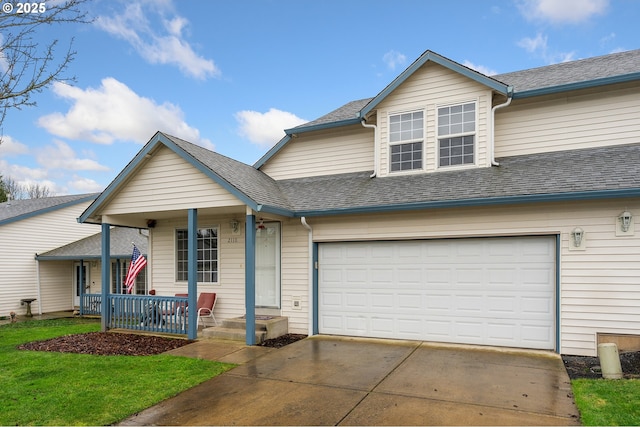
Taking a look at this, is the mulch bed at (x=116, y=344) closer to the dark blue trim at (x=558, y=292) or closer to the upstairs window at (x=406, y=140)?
the upstairs window at (x=406, y=140)

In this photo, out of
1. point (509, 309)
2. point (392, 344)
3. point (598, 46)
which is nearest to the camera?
point (509, 309)

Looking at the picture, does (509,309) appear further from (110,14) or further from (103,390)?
(110,14)

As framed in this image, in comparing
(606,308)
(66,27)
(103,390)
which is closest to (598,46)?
(606,308)

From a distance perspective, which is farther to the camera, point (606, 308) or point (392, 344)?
point (392, 344)

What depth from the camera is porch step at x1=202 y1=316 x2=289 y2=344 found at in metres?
8.62

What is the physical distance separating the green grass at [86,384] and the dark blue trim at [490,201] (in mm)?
3899

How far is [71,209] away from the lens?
18312 millimetres

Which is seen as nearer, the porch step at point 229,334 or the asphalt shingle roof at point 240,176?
the porch step at point 229,334

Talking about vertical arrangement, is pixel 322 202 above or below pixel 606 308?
above

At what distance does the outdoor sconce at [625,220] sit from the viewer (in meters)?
6.69

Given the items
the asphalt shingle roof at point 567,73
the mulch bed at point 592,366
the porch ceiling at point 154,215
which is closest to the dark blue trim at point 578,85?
the asphalt shingle roof at point 567,73

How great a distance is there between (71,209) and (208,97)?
840 cm

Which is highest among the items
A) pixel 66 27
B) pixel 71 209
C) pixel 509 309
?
pixel 66 27

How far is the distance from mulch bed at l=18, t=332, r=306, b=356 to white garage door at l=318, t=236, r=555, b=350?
1.57 meters
